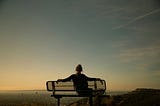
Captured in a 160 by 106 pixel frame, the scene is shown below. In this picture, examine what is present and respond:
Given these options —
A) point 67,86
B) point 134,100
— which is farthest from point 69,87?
point 134,100

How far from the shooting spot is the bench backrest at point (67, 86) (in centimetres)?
920

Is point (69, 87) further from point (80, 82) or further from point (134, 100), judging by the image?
point (134, 100)

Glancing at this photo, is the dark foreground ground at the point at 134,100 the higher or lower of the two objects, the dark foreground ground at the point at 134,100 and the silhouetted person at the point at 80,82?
the lower

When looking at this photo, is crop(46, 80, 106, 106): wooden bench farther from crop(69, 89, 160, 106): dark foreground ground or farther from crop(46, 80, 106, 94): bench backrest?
crop(69, 89, 160, 106): dark foreground ground

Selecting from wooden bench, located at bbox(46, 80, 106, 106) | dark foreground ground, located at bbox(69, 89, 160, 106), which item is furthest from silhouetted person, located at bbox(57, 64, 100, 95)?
dark foreground ground, located at bbox(69, 89, 160, 106)

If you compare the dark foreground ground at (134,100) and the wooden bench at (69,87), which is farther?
the dark foreground ground at (134,100)

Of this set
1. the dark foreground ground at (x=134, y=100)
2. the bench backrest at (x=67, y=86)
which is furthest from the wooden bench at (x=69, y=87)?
the dark foreground ground at (x=134, y=100)

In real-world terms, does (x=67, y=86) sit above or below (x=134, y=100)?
above

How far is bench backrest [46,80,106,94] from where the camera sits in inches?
362

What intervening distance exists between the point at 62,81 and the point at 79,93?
24.1 inches

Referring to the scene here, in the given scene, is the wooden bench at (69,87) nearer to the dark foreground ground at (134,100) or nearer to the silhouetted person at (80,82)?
the silhouetted person at (80,82)

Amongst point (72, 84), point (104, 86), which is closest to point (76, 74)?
point (72, 84)

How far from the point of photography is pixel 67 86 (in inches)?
364

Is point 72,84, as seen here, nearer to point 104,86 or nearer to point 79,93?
point 79,93
